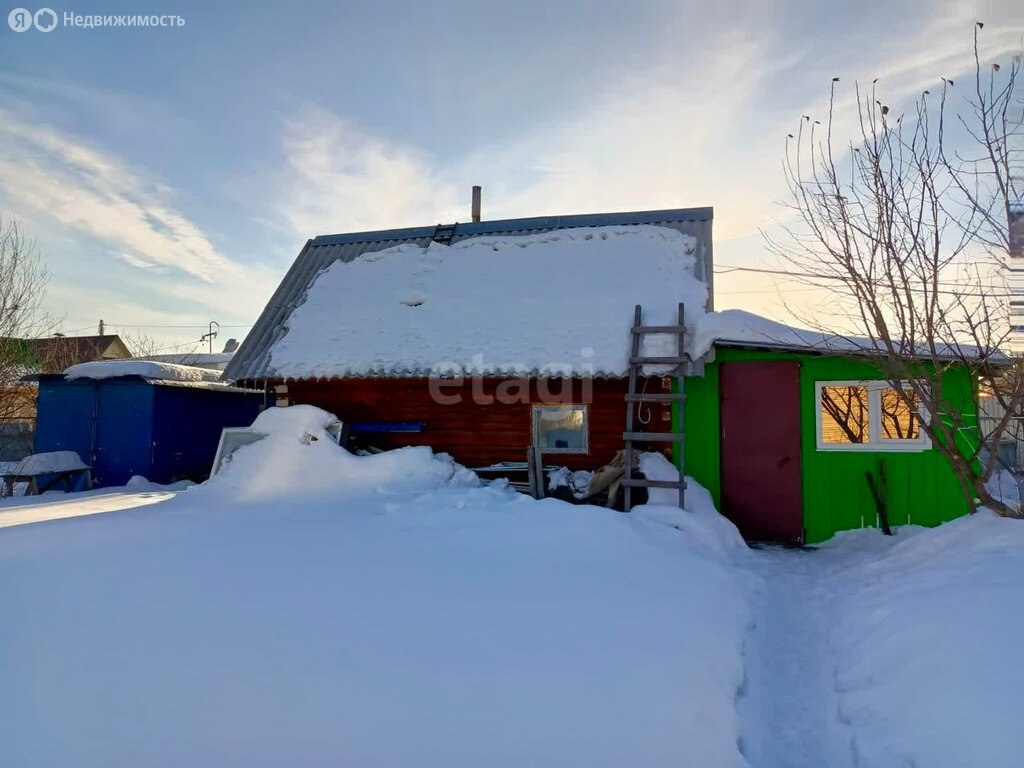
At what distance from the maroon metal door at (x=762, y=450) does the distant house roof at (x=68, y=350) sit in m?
15.1

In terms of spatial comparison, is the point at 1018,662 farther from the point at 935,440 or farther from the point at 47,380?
the point at 47,380

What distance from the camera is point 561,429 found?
959 centimetres

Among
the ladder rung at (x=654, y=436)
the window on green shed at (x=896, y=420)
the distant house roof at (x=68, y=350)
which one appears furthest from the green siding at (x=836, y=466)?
the distant house roof at (x=68, y=350)

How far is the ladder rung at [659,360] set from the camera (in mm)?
8219

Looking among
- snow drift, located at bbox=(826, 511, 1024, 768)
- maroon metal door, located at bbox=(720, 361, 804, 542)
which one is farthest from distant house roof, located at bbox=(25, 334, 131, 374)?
snow drift, located at bbox=(826, 511, 1024, 768)

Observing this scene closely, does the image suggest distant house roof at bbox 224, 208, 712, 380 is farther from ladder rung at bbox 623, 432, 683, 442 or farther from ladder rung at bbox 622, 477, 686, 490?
ladder rung at bbox 622, 477, 686, 490

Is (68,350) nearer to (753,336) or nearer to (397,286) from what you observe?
(397,286)

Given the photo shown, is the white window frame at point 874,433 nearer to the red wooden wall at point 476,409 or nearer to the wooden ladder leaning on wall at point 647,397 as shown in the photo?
the wooden ladder leaning on wall at point 647,397

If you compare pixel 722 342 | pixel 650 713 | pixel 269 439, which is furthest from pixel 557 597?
pixel 269 439

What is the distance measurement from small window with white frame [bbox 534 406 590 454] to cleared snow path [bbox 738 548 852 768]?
3.54 m

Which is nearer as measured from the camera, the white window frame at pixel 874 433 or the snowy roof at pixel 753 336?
the snowy roof at pixel 753 336

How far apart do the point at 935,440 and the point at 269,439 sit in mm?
8473

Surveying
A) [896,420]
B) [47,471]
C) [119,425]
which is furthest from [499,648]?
[119,425]

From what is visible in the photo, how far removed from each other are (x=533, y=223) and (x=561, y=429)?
484cm
